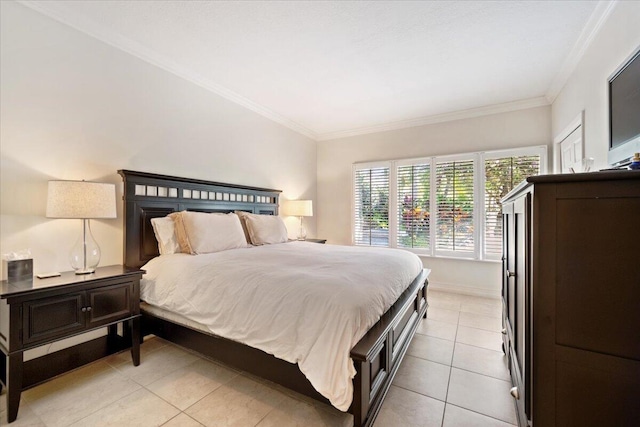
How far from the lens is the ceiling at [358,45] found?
2162 millimetres

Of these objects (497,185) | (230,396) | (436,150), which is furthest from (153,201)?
(497,185)

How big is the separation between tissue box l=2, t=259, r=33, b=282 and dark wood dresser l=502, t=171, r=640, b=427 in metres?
2.93

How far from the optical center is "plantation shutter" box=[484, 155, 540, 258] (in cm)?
384

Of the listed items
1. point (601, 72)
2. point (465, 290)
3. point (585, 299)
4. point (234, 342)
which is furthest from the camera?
point (465, 290)

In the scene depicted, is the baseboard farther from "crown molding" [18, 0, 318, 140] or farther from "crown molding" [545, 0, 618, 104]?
"crown molding" [18, 0, 318, 140]

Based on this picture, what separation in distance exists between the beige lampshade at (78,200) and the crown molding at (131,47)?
55.0 inches

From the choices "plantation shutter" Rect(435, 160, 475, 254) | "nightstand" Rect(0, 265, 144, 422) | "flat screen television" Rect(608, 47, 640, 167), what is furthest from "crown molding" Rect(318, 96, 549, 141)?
"nightstand" Rect(0, 265, 144, 422)

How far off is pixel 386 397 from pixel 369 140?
4.16 m

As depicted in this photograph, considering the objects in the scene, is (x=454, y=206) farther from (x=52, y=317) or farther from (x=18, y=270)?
(x=18, y=270)

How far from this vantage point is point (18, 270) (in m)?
1.84

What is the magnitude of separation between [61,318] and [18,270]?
1.49 ft

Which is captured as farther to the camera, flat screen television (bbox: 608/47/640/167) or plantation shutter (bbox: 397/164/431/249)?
plantation shutter (bbox: 397/164/431/249)

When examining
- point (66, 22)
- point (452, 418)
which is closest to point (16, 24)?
point (66, 22)

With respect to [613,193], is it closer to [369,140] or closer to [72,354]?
[72,354]
